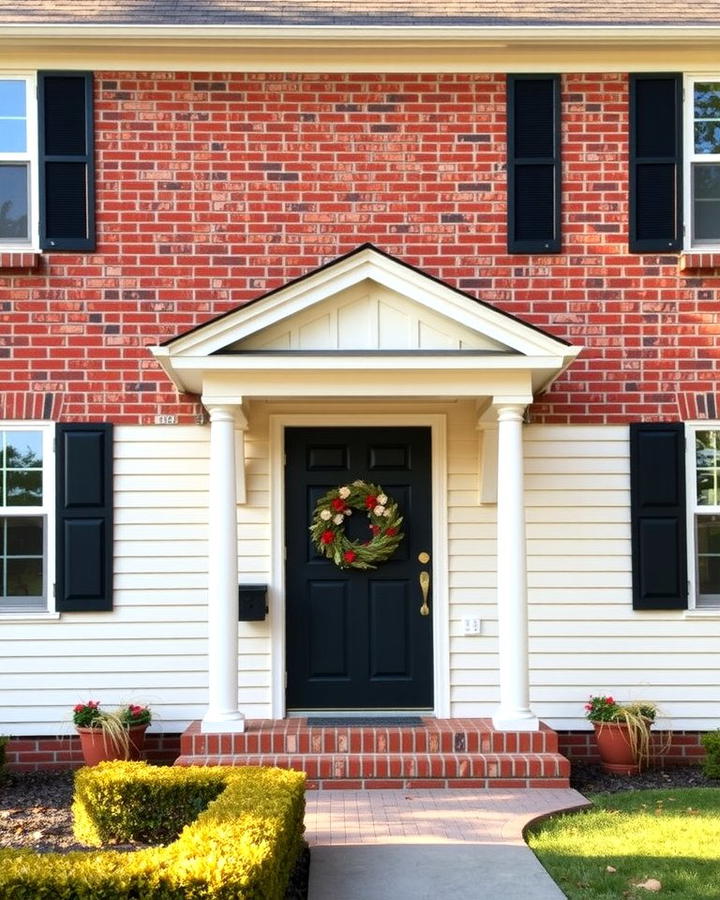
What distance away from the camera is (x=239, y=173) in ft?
29.1

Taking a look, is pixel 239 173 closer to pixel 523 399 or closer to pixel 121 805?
pixel 523 399

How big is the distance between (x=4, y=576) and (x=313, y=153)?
164 inches

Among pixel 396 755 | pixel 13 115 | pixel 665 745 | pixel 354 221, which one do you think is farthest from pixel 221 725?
pixel 13 115

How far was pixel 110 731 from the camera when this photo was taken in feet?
26.5

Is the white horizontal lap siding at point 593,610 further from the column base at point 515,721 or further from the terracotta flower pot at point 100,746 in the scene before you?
the terracotta flower pot at point 100,746

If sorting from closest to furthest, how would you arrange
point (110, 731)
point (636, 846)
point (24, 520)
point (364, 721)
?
point (636, 846)
point (110, 731)
point (364, 721)
point (24, 520)

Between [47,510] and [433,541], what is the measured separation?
305cm

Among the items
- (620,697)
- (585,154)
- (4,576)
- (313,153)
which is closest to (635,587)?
(620,697)

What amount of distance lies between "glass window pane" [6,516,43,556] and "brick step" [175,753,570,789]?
2.23 metres

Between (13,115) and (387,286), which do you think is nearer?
(387,286)

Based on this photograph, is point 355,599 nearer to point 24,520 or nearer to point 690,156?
point 24,520

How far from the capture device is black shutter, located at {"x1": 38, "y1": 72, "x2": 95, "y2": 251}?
875 cm

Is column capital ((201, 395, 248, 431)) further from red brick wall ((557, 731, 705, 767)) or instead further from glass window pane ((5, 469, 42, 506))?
red brick wall ((557, 731, 705, 767))

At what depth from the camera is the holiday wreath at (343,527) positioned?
870cm
